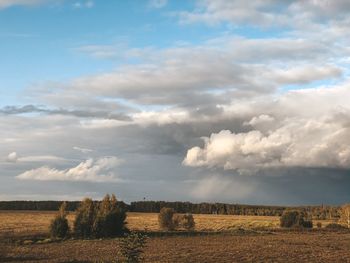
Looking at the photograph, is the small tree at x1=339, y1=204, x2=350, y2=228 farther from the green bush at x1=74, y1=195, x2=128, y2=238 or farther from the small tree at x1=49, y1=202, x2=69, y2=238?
the small tree at x1=49, y1=202, x2=69, y2=238

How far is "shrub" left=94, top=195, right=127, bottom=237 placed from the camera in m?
78.1

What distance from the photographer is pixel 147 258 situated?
1838 inches

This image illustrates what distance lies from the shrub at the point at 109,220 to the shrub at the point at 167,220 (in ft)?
48.2

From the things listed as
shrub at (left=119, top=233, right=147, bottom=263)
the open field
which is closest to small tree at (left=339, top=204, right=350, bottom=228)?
the open field

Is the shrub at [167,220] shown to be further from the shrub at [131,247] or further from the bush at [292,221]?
the shrub at [131,247]

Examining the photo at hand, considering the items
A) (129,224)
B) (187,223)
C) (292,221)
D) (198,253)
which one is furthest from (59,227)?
(292,221)

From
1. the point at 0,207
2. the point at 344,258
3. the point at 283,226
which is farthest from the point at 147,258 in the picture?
the point at 0,207

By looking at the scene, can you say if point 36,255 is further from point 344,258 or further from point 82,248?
point 344,258

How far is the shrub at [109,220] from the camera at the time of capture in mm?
78062

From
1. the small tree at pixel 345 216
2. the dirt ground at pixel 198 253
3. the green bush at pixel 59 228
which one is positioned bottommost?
the dirt ground at pixel 198 253

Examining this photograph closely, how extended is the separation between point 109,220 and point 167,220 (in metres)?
19.2

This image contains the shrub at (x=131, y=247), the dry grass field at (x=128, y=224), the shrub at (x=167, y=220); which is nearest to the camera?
the shrub at (x=131, y=247)

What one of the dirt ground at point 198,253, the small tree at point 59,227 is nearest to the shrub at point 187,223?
the small tree at point 59,227

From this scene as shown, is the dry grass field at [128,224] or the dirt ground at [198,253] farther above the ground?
the dry grass field at [128,224]
